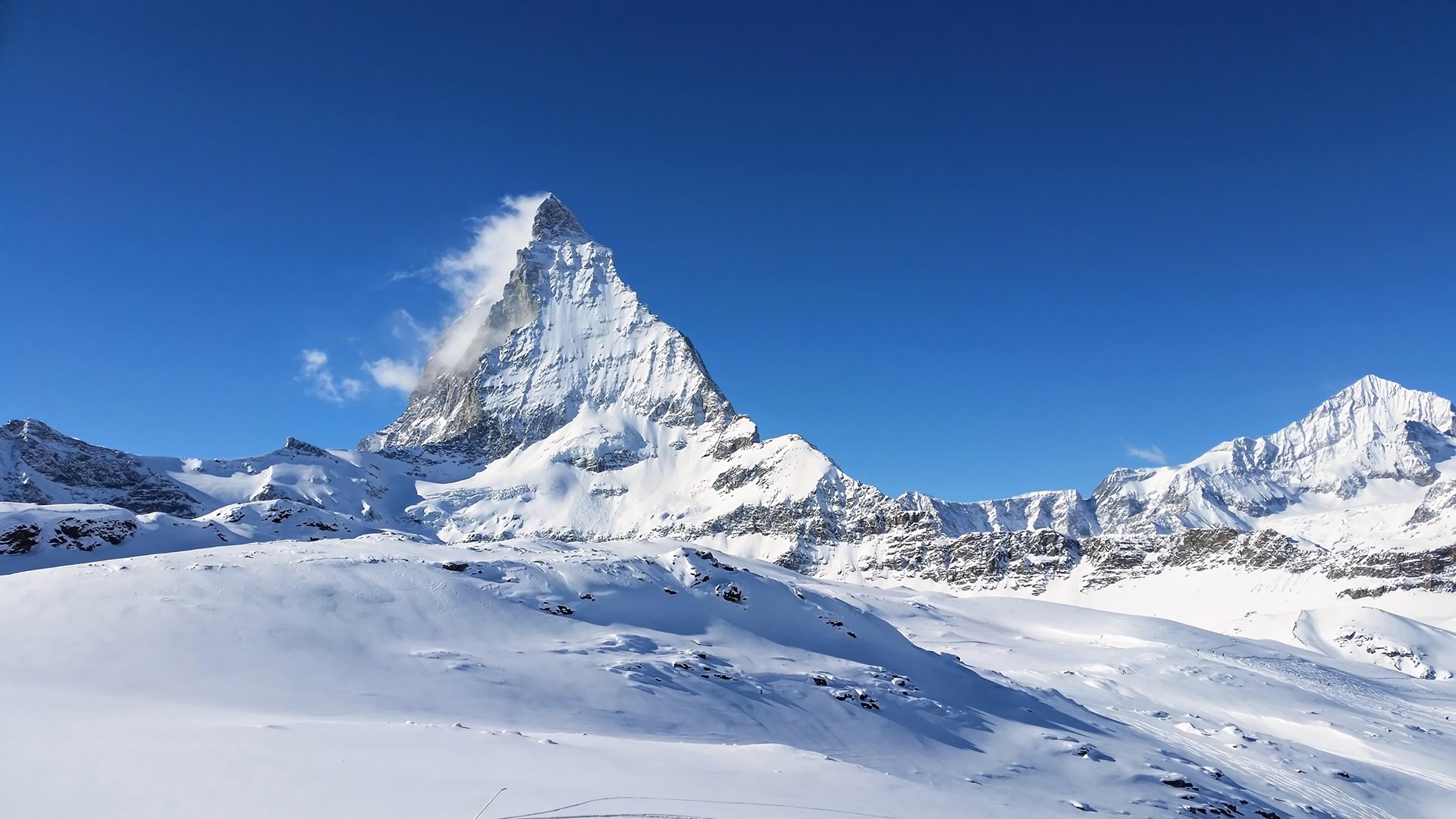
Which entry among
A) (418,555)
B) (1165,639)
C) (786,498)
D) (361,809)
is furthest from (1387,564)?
(361,809)

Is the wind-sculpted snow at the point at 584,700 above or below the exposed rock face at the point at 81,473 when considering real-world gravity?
below

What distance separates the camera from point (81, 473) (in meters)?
135

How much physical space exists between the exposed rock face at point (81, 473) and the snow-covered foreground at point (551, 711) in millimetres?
124146

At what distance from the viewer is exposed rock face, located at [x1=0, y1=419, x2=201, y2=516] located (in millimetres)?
126375

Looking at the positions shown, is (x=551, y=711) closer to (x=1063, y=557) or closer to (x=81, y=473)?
(x=81, y=473)

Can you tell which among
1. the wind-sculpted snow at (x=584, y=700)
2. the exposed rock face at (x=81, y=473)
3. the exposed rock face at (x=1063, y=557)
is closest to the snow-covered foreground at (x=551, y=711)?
the wind-sculpted snow at (x=584, y=700)

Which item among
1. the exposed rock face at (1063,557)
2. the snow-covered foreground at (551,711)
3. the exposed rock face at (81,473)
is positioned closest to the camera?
the snow-covered foreground at (551,711)

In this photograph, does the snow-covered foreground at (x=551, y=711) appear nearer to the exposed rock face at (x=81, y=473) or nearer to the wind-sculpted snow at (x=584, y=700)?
the wind-sculpted snow at (x=584, y=700)

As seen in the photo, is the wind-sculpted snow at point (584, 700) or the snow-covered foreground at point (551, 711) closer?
the snow-covered foreground at point (551, 711)

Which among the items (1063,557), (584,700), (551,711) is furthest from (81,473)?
(1063,557)

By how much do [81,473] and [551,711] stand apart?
15839 centimetres

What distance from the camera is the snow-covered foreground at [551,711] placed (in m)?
12.2

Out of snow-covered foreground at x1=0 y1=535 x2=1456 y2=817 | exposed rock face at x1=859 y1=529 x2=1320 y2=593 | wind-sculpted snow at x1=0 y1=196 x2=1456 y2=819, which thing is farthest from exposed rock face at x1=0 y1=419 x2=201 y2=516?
exposed rock face at x1=859 y1=529 x2=1320 y2=593

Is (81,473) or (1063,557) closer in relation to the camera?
(81,473)
